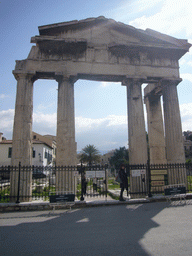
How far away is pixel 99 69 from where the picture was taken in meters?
13.3

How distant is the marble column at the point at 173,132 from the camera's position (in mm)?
12861

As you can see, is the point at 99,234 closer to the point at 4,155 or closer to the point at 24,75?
the point at 24,75

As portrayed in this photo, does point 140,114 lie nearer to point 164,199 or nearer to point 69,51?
A: point 164,199

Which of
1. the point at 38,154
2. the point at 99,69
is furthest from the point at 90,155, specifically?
the point at 99,69

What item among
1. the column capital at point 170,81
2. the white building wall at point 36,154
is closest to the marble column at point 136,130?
the column capital at point 170,81

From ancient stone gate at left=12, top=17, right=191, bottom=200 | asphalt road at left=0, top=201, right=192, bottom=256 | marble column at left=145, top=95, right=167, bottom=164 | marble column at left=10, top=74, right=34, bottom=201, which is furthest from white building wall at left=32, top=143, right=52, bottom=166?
asphalt road at left=0, top=201, right=192, bottom=256

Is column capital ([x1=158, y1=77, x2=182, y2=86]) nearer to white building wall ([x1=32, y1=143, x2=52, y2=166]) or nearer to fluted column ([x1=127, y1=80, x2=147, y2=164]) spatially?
fluted column ([x1=127, y1=80, x2=147, y2=164])

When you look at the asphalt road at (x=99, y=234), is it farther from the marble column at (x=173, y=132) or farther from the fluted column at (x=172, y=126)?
the fluted column at (x=172, y=126)

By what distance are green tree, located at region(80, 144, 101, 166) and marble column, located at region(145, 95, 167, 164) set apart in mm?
28429

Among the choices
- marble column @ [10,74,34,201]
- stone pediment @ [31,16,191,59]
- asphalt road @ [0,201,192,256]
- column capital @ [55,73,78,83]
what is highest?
stone pediment @ [31,16,191,59]

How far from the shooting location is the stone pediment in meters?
12.8

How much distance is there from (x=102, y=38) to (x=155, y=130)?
818 cm

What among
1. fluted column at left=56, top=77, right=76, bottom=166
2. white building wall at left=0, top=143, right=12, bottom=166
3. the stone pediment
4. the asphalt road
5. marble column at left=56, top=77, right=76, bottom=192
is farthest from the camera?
white building wall at left=0, top=143, right=12, bottom=166

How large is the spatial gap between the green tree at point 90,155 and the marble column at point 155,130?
28429mm
